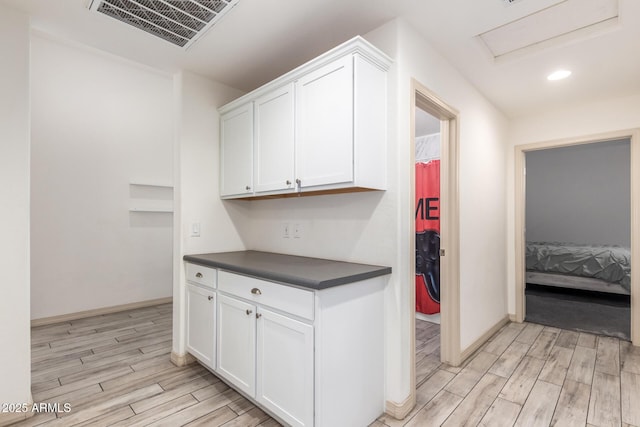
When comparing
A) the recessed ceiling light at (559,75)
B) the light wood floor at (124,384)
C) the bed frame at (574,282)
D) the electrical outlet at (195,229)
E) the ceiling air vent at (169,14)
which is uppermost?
the recessed ceiling light at (559,75)

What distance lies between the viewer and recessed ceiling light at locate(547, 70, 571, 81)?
8.68ft

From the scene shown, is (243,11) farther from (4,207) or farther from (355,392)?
(355,392)

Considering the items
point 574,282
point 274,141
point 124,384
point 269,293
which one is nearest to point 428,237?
point 274,141

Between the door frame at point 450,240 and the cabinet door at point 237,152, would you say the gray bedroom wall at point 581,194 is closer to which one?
the door frame at point 450,240

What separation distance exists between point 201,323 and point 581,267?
533cm

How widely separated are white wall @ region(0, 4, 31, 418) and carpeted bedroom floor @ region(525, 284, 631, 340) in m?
4.70

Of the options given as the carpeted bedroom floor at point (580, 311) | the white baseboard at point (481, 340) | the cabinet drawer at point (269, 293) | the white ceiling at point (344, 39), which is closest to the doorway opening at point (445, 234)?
the white baseboard at point (481, 340)

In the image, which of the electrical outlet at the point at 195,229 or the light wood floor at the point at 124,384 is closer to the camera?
the light wood floor at the point at 124,384

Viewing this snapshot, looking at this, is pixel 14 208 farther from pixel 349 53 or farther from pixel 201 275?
pixel 349 53

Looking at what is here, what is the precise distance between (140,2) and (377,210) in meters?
1.81

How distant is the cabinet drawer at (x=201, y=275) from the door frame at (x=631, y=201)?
338 cm

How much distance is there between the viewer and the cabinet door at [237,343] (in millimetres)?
1873

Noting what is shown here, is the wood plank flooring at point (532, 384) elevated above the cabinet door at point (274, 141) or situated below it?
below

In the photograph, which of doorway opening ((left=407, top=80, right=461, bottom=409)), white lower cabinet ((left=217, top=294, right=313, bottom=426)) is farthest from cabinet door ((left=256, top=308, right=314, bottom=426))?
doorway opening ((left=407, top=80, right=461, bottom=409))
